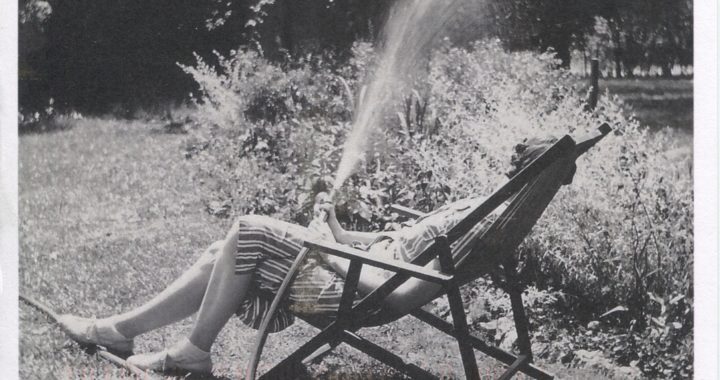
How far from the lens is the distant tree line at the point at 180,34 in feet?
10.9

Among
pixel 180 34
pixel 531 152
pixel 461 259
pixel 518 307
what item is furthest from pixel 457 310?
pixel 180 34

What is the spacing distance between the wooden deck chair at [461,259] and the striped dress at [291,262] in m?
0.10

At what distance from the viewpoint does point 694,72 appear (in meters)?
3.16

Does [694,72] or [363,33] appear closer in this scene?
[694,72]

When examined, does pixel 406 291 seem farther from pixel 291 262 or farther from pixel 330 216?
pixel 330 216

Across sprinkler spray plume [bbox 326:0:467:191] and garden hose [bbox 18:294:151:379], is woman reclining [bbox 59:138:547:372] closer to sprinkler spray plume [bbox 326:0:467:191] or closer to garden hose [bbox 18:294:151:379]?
garden hose [bbox 18:294:151:379]

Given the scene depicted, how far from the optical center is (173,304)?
311 cm

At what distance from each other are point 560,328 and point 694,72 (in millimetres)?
1385

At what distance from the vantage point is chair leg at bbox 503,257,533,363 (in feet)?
9.52

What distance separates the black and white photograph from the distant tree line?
11 millimetres

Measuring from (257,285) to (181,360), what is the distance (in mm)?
523

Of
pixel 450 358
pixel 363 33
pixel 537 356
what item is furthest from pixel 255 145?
pixel 537 356

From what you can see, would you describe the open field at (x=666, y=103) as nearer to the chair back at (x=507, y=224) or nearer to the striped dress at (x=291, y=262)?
the chair back at (x=507, y=224)

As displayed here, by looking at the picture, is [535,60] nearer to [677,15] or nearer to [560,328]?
[677,15]
